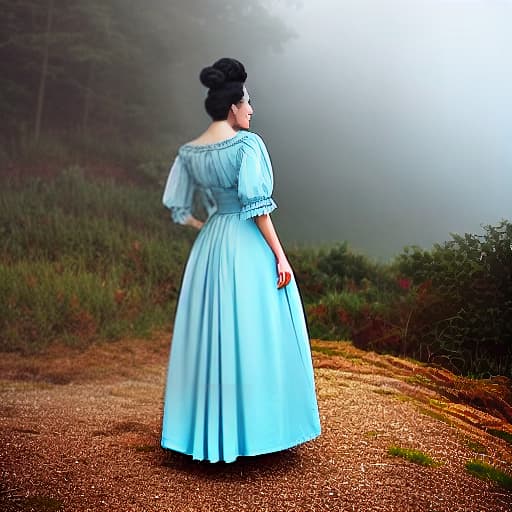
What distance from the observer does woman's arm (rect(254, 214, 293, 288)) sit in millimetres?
2420

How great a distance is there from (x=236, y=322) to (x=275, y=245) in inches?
12.0

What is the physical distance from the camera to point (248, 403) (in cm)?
239

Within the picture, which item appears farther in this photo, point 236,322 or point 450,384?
point 450,384

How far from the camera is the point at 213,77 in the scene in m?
2.40

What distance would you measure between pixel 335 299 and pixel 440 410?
6.18 ft

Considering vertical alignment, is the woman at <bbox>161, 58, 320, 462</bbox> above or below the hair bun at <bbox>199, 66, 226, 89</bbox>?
below

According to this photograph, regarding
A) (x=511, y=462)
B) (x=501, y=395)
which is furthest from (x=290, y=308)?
(x=501, y=395)

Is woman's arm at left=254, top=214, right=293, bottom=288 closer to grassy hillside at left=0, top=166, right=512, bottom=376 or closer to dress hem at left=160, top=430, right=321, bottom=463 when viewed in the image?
dress hem at left=160, top=430, right=321, bottom=463

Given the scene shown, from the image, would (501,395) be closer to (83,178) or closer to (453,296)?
(453,296)

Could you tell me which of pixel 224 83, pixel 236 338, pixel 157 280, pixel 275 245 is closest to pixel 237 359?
pixel 236 338

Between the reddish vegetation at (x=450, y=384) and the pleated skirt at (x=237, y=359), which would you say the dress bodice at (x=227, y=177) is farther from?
the reddish vegetation at (x=450, y=384)

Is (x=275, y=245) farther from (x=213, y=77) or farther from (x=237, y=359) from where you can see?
(x=213, y=77)

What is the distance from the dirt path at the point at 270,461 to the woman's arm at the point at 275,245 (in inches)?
26.8

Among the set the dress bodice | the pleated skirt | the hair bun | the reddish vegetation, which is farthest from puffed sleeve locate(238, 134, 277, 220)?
the reddish vegetation
